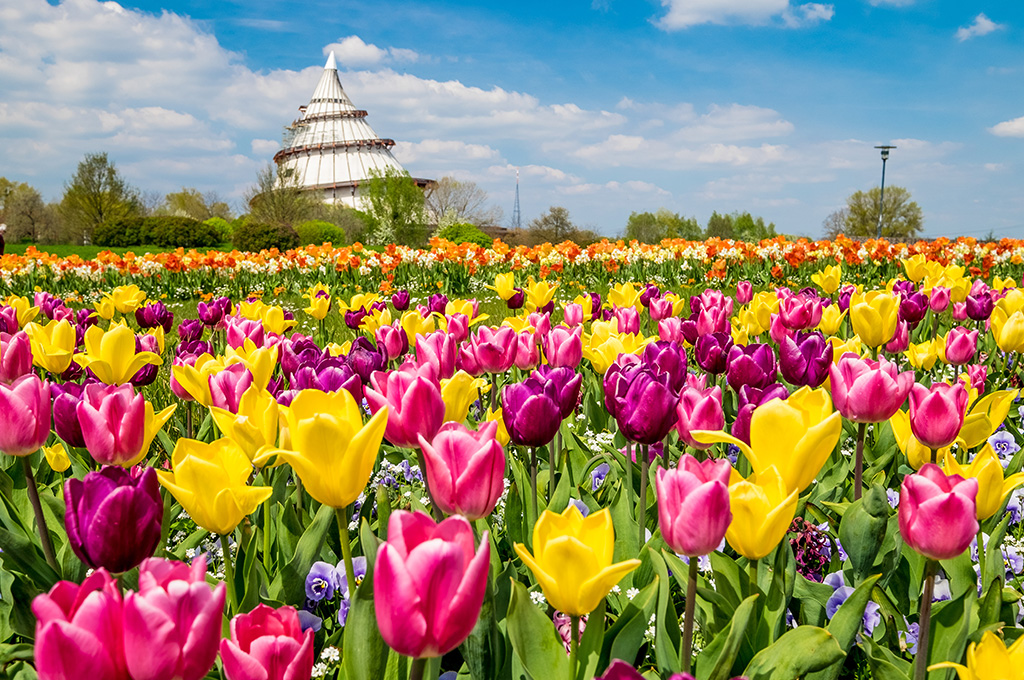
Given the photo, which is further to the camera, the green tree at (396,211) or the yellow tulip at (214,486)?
the green tree at (396,211)

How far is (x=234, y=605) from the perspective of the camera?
1.72m

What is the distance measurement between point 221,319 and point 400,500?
263cm

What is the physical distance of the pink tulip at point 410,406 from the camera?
168cm

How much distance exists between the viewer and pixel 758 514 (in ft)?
4.31

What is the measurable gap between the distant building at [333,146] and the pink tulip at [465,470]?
10617cm

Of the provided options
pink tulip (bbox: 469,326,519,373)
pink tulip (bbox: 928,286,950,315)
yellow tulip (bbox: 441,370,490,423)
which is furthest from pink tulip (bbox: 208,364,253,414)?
pink tulip (bbox: 928,286,950,315)

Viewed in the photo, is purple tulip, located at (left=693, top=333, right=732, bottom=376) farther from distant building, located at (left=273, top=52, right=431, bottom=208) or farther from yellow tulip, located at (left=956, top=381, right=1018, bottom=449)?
distant building, located at (left=273, top=52, right=431, bottom=208)

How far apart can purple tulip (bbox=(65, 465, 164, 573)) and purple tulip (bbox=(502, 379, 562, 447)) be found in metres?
0.89

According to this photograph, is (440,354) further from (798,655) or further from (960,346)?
(960,346)

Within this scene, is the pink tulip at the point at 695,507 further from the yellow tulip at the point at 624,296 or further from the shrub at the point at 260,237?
the shrub at the point at 260,237

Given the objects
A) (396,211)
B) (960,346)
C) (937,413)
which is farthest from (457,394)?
(396,211)

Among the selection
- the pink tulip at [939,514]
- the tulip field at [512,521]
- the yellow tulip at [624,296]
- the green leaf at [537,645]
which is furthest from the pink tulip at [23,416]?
the yellow tulip at [624,296]

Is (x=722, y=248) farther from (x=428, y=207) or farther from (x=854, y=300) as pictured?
(x=428, y=207)

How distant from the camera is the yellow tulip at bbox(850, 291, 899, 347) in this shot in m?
3.14
